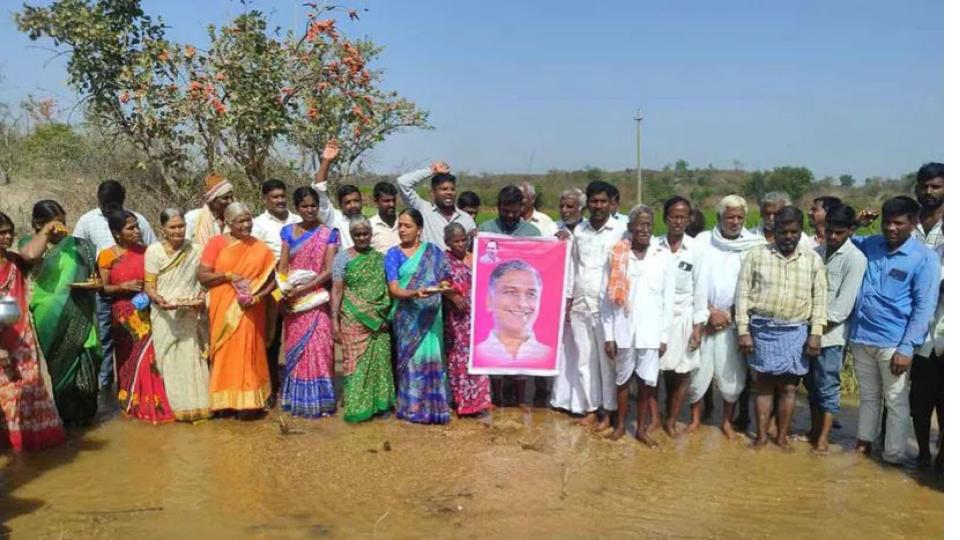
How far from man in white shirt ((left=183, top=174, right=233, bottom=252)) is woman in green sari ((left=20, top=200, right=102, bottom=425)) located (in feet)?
2.68

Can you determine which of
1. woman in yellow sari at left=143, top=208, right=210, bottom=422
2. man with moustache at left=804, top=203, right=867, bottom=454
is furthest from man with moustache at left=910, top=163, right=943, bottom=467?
woman in yellow sari at left=143, top=208, right=210, bottom=422

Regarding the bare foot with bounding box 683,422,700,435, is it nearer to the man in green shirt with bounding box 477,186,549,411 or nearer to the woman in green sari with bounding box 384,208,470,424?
the man in green shirt with bounding box 477,186,549,411

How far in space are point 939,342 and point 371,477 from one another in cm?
374

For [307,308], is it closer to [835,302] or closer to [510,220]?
[510,220]

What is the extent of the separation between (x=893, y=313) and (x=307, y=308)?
13.7 feet

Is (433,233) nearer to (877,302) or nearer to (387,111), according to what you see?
(877,302)

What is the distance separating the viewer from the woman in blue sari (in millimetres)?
5492

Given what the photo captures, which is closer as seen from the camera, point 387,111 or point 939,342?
point 939,342

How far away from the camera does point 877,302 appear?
484 cm

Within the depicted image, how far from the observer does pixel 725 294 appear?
541 cm

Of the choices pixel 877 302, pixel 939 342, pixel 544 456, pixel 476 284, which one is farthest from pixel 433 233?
pixel 939 342

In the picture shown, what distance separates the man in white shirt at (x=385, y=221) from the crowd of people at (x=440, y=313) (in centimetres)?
2

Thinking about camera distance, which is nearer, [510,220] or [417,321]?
[417,321]

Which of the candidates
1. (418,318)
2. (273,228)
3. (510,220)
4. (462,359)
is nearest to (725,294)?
(510,220)
